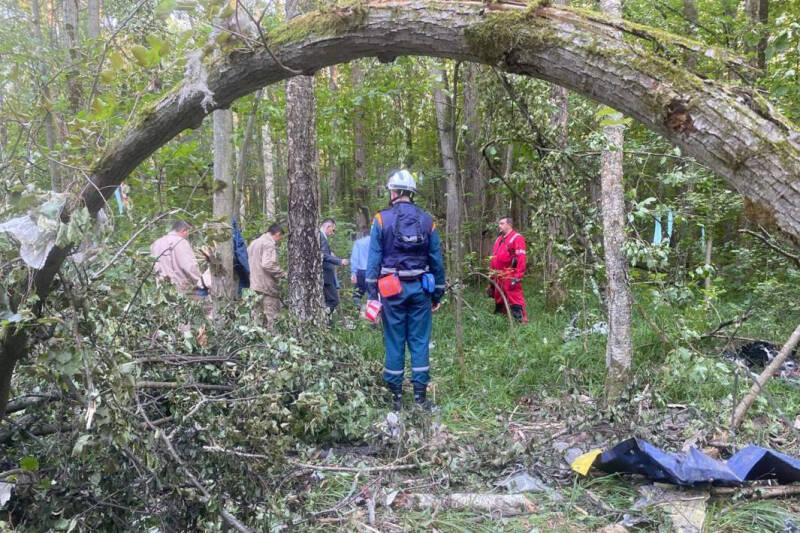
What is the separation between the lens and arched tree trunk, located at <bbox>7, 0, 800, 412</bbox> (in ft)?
4.71

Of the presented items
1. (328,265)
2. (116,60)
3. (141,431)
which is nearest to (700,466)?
(141,431)

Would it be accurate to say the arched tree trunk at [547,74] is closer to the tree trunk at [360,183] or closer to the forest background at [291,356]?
the forest background at [291,356]

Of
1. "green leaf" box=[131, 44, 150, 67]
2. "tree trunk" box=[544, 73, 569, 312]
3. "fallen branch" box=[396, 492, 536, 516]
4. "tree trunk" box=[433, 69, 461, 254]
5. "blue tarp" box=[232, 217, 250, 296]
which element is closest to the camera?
"green leaf" box=[131, 44, 150, 67]

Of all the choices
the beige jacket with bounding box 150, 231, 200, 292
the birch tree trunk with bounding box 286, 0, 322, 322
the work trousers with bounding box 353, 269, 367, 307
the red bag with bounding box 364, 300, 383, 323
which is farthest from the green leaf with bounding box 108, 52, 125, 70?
the work trousers with bounding box 353, 269, 367, 307

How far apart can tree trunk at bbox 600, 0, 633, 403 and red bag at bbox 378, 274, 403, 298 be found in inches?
74.2

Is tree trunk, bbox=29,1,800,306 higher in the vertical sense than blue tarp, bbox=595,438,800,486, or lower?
higher

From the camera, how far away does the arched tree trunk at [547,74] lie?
1.43m

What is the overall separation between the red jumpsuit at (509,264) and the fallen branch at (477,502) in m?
4.79

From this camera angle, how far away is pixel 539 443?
3.96 m

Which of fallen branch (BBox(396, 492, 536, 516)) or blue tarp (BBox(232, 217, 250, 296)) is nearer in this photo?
fallen branch (BBox(396, 492, 536, 516))

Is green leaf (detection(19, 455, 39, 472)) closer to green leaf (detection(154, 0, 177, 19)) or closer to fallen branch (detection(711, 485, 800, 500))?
green leaf (detection(154, 0, 177, 19))

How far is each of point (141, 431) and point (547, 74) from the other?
95.1 inches

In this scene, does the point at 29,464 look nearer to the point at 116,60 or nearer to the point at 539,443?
the point at 116,60

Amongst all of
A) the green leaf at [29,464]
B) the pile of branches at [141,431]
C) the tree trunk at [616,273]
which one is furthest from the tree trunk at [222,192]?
the tree trunk at [616,273]
